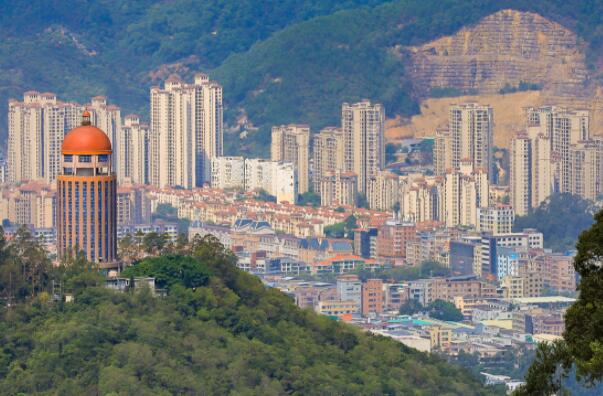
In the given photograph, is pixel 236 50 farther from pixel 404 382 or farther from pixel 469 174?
pixel 404 382

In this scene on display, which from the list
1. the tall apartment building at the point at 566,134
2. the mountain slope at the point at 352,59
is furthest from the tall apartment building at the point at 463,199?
the mountain slope at the point at 352,59

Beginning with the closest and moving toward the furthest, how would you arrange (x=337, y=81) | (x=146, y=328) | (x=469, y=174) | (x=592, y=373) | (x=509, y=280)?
(x=592, y=373), (x=146, y=328), (x=509, y=280), (x=469, y=174), (x=337, y=81)

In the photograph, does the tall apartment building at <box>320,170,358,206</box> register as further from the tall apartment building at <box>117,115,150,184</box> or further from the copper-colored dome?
the copper-colored dome

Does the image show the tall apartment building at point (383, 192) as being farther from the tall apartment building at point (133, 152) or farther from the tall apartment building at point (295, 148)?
the tall apartment building at point (133, 152)

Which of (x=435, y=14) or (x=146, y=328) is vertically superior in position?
(x=435, y=14)

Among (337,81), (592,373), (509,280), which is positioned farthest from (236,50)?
(592,373)

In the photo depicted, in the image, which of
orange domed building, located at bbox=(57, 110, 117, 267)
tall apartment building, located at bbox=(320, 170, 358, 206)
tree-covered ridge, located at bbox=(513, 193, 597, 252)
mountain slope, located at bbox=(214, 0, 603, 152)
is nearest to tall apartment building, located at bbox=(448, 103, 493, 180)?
tall apartment building, located at bbox=(320, 170, 358, 206)
